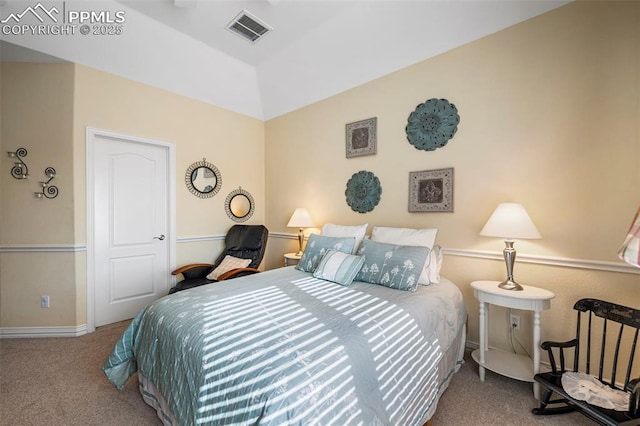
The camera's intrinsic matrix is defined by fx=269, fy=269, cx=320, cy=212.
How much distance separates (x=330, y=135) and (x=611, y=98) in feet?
8.26

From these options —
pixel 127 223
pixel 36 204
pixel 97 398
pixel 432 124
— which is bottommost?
pixel 97 398

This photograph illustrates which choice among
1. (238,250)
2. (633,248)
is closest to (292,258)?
(238,250)

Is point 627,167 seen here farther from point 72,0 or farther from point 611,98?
point 72,0

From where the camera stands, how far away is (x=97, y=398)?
186cm

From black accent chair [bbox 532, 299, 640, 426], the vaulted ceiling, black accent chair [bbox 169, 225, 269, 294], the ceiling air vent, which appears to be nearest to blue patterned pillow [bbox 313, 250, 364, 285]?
black accent chair [bbox 169, 225, 269, 294]

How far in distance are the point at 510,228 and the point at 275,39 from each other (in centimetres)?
304

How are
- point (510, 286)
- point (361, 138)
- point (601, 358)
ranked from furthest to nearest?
point (361, 138)
point (510, 286)
point (601, 358)

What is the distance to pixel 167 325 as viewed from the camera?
1538 mm

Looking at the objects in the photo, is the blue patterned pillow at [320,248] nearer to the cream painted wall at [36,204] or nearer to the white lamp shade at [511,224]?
the white lamp shade at [511,224]

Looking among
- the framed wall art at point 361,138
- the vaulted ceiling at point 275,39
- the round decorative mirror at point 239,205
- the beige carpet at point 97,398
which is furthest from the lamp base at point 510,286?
the round decorative mirror at point 239,205

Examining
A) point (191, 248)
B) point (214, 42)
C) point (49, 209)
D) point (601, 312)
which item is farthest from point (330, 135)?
point (49, 209)

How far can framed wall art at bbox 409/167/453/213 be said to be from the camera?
8.40 feet

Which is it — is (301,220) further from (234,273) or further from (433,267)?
(433,267)

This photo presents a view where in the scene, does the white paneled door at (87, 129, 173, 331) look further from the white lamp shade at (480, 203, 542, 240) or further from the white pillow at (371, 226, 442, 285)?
the white lamp shade at (480, 203, 542, 240)
